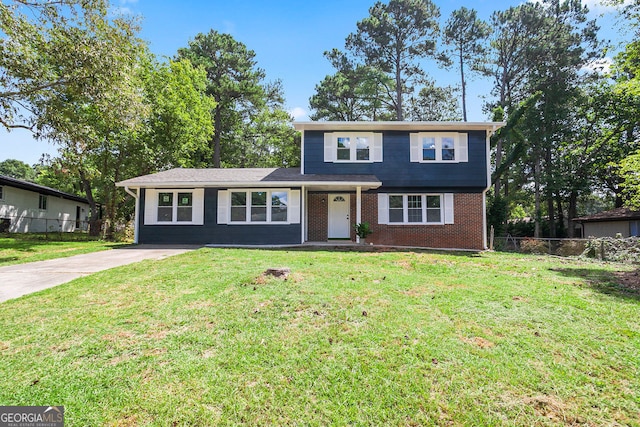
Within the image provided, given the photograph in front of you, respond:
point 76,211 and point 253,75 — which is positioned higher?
point 253,75

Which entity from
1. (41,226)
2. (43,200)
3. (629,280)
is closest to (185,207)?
(629,280)

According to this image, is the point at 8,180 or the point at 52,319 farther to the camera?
the point at 8,180

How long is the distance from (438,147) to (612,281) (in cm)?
869

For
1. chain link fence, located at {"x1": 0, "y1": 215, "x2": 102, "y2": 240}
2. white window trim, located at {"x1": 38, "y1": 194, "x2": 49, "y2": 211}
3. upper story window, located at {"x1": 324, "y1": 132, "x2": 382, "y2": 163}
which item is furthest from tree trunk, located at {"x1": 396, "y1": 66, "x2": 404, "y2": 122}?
white window trim, located at {"x1": 38, "y1": 194, "x2": 49, "y2": 211}

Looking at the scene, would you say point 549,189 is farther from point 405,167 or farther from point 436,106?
point 405,167

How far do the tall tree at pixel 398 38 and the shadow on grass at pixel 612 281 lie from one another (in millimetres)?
20730

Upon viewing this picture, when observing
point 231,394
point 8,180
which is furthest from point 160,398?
point 8,180

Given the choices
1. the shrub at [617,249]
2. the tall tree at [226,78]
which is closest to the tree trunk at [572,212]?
the shrub at [617,249]

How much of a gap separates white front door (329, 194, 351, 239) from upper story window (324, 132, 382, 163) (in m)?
1.82

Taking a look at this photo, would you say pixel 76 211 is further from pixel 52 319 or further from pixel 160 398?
pixel 160 398

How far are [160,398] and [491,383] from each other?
261 cm

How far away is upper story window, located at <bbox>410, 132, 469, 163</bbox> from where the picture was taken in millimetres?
13734

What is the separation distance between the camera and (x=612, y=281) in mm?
6332

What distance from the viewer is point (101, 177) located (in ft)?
60.4
